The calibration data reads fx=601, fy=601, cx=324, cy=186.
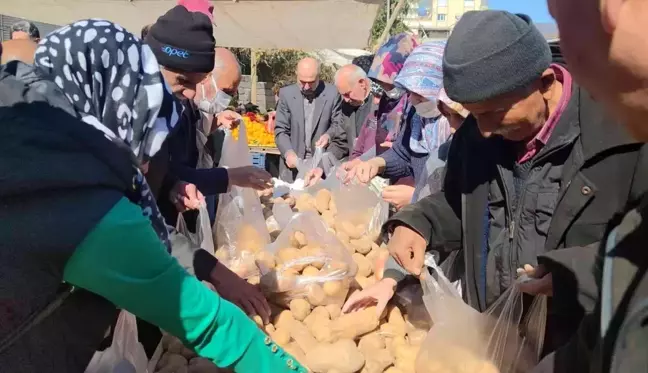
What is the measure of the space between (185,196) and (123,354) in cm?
95

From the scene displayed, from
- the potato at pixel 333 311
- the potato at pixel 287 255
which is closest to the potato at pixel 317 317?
the potato at pixel 333 311

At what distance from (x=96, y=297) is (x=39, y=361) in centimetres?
13

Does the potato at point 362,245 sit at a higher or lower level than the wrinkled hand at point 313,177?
higher

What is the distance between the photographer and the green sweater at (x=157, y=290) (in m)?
0.95

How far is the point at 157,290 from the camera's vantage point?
3.32 ft

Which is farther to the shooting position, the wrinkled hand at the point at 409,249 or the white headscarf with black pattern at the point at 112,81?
the wrinkled hand at the point at 409,249

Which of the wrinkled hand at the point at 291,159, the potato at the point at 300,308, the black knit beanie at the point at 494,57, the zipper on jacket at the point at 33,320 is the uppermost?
the black knit beanie at the point at 494,57

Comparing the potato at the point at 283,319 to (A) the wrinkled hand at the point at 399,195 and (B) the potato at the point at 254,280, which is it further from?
(A) the wrinkled hand at the point at 399,195

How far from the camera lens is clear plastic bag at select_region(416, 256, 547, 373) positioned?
1.46 meters

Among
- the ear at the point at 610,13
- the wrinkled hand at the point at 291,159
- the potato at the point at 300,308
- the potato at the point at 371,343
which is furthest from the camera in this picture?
the wrinkled hand at the point at 291,159

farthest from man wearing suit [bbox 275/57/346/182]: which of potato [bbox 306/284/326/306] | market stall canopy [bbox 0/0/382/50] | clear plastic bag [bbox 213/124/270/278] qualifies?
potato [bbox 306/284/326/306]

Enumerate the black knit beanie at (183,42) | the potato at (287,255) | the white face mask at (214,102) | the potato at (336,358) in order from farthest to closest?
the white face mask at (214,102), the black knit beanie at (183,42), the potato at (287,255), the potato at (336,358)

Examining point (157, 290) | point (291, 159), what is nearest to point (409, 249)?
point (157, 290)

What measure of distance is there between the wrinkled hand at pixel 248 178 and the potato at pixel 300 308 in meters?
0.87
